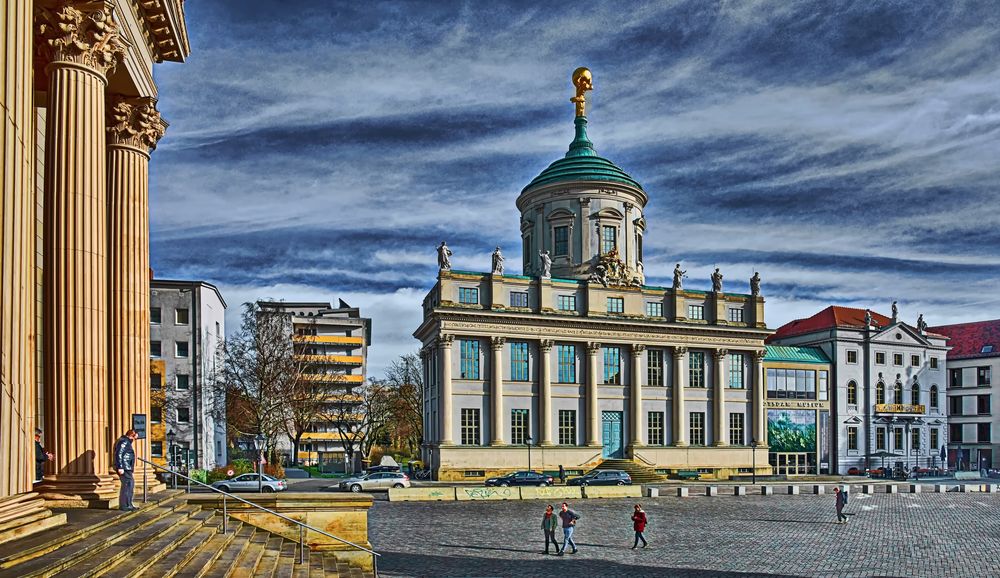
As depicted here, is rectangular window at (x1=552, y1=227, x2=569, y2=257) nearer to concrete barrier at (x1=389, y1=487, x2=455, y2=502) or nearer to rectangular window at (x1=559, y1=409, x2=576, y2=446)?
rectangular window at (x1=559, y1=409, x2=576, y2=446)

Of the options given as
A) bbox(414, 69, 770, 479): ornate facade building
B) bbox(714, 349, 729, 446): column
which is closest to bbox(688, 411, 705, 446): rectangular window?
bbox(414, 69, 770, 479): ornate facade building

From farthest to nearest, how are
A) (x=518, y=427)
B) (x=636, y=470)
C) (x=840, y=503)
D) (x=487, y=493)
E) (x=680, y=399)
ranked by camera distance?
(x=680, y=399) < (x=518, y=427) < (x=636, y=470) < (x=487, y=493) < (x=840, y=503)

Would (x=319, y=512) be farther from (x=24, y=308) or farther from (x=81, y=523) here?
(x=24, y=308)

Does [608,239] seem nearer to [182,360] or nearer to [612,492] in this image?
[612,492]

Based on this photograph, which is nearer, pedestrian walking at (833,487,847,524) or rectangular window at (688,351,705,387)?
pedestrian walking at (833,487,847,524)

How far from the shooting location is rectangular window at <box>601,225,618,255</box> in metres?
71.9

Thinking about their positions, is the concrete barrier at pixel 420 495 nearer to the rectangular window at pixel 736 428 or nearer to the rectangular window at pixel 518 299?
the rectangular window at pixel 518 299

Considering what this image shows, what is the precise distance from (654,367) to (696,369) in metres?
3.81

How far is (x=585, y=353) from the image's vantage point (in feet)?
220

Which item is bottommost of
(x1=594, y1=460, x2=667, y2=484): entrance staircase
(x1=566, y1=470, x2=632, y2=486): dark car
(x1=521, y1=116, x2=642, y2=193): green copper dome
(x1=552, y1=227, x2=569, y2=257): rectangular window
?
(x1=594, y1=460, x2=667, y2=484): entrance staircase

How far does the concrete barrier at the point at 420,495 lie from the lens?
4512 centimetres

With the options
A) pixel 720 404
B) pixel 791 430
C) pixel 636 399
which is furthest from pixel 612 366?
pixel 791 430

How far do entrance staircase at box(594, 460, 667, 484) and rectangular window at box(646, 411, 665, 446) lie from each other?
10.5ft

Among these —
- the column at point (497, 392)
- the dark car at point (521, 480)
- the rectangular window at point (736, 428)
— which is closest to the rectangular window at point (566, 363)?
the column at point (497, 392)
